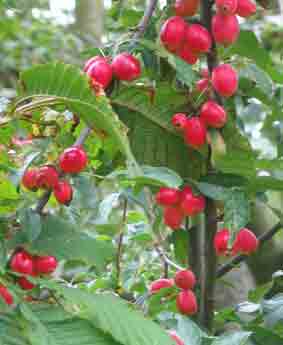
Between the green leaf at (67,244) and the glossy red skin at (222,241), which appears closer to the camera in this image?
the green leaf at (67,244)

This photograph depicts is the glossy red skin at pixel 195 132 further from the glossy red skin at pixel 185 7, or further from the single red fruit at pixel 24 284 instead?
the single red fruit at pixel 24 284

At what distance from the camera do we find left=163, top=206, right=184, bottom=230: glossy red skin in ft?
2.95

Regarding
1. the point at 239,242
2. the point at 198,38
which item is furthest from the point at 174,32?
the point at 239,242

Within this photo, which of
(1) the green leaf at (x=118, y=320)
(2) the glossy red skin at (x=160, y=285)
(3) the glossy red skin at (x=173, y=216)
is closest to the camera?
(1) the green leaf at (x=118, y=320)

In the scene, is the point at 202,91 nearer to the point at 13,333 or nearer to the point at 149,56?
the point at 149,56

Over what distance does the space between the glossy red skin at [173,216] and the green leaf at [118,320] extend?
22cm

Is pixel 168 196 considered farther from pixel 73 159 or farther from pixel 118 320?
pixel 118 320

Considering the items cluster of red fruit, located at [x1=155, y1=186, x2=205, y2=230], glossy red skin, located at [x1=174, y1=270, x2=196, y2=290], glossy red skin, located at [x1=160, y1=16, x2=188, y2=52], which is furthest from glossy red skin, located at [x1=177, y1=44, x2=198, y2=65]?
glossy red skin, located at [x1=174, y1=270, x2=196, y2=290]

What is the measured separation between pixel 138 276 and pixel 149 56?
58 centimetres

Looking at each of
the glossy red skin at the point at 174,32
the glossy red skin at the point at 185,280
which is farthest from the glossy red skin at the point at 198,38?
the glossy red skin at the point at 185,280

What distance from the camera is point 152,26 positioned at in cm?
97

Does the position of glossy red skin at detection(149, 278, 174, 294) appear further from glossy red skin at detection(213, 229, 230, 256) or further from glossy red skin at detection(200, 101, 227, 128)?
glossy red skin at detection(200, 101, 227, 128)

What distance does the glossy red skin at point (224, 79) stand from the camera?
0.85 metres

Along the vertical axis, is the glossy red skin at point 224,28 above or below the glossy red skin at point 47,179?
above
